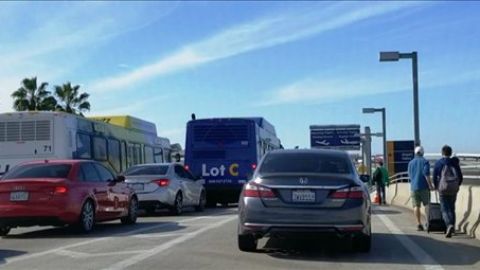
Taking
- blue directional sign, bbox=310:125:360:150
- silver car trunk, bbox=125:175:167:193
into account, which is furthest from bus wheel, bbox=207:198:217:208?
blue directional sign, bbox=310:125:360:150

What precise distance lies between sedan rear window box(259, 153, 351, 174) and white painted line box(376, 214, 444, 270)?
5.41 feet

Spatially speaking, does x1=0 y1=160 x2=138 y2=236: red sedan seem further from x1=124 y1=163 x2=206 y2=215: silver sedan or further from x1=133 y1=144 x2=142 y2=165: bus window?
x1=133 y1=144 x2=142 y2=165: bus window

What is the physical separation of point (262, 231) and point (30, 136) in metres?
13.6

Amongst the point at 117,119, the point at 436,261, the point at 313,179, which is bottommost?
the point at 436,261

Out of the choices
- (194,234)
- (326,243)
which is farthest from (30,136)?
(326,243)

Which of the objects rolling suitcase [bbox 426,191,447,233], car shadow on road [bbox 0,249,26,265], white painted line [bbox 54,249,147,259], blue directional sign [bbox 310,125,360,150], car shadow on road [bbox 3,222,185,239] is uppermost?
blue directional sign [bbox 310,125,360,150]

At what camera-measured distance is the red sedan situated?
13625mm

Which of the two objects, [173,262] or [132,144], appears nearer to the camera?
[173,262]

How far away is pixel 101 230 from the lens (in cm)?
1516

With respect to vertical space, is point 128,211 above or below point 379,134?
below

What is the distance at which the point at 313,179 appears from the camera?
10266 millimetres

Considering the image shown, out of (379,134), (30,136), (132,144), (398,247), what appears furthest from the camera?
(379,134)

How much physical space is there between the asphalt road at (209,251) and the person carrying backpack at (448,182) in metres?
0.45

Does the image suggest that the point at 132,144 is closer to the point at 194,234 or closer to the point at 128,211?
the point at 128,211
